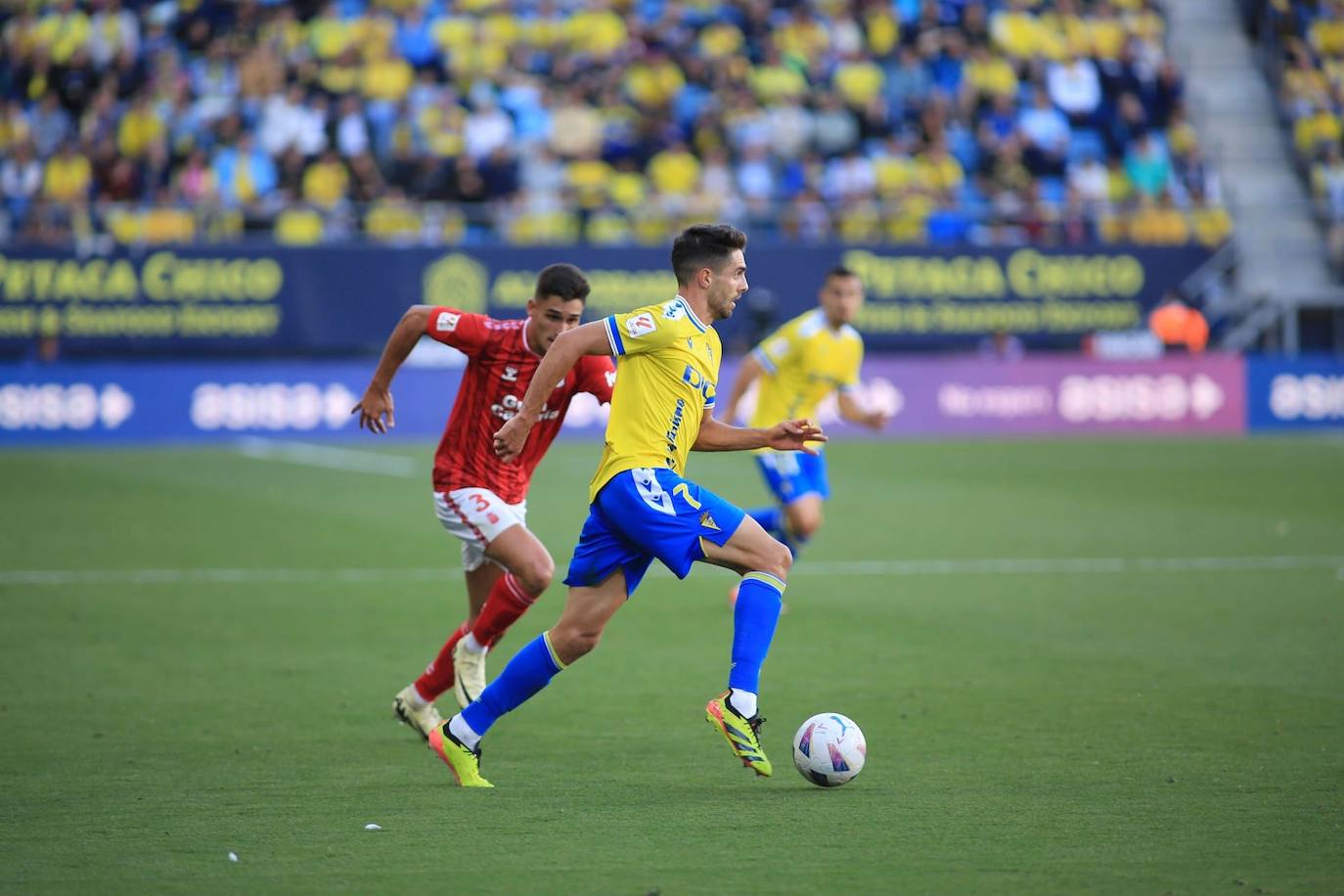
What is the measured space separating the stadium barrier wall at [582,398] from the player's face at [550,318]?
680 inches

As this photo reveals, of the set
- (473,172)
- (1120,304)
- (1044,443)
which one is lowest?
(1044,443)

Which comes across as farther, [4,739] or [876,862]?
[4,739]

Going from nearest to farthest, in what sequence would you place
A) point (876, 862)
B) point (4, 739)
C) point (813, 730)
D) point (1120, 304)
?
point (876, 862) → point (813, 730) → point (4, 739) → point (1120, 304)

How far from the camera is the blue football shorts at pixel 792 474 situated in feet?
36.4

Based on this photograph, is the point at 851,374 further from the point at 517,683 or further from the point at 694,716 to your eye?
the point at 517,683

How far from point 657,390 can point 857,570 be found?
6600 mm

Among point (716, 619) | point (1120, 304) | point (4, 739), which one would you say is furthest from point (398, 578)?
point (1120, 304)

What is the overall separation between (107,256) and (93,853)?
68.3 feet

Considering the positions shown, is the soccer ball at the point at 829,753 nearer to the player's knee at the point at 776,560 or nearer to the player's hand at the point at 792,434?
the player's knee at the point at 776,560

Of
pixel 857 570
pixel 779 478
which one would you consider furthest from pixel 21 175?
pixel 779 478

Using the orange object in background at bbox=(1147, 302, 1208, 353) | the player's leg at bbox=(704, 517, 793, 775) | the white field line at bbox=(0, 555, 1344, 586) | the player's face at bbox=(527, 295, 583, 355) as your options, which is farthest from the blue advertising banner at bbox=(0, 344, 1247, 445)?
the player's leg at bbox=(704, 517, 793, 775)

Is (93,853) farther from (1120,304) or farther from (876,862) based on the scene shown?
(1120,304)

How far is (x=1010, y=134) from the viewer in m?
27.5

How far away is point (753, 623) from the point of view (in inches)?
253
